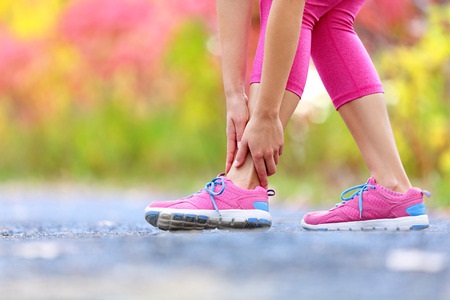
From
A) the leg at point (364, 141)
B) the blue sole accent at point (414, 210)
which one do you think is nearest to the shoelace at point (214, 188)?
the leg at point (364, 141)

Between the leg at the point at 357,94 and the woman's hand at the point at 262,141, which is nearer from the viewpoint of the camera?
the woman's hand at the point at 262,141

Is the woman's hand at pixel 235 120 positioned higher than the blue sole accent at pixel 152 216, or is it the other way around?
the woman's hand at pixel 235 120

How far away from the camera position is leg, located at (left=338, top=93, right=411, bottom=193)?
2.47m

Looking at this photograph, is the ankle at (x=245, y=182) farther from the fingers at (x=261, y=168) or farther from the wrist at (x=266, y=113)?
the wrist at (x=266, y=113)

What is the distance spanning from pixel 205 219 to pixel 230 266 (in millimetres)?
744

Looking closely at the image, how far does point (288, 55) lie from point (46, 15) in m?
12.4

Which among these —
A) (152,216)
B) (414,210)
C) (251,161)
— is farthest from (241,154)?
(414,210)

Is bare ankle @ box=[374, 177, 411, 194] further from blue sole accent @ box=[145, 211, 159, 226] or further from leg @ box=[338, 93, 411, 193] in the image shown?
blue sole accent @ box=[145, 211, 159, 226]

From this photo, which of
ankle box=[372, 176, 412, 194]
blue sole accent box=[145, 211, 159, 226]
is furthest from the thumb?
ankle box=[372, 176, 412, 194]

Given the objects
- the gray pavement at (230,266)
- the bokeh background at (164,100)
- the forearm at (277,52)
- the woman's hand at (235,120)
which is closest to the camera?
the gray pavement at (230,266)

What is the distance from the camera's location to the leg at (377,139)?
8.11 feet

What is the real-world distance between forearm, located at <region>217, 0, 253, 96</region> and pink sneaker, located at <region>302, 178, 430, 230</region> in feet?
1.38

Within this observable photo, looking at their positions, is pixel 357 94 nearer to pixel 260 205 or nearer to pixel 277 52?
pixel 277 52

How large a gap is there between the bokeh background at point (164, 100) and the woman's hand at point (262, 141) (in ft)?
8.25
